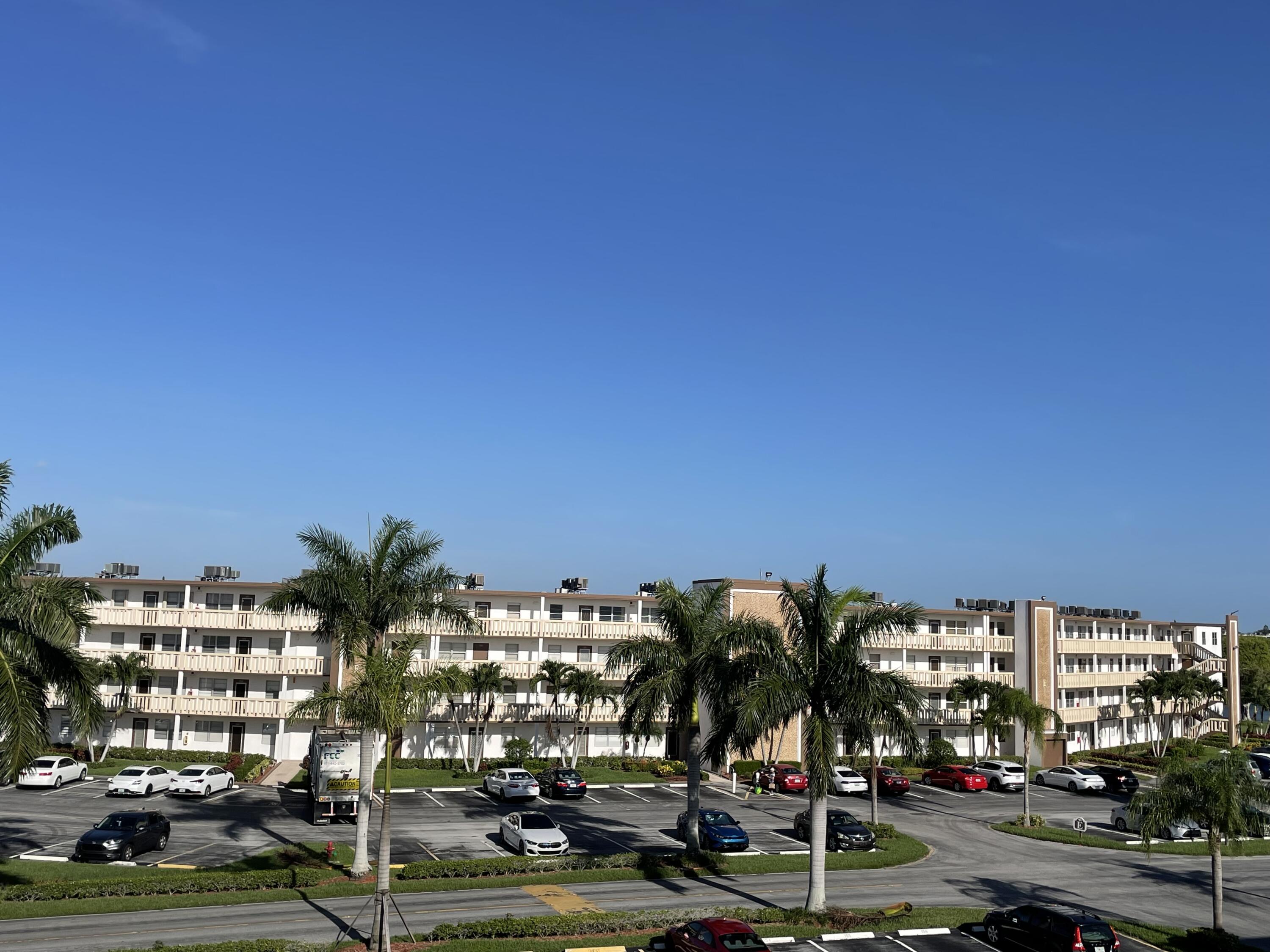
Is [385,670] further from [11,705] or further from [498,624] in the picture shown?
[498,624]

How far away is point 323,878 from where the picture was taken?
35.5 m

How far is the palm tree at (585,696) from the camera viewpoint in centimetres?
6481

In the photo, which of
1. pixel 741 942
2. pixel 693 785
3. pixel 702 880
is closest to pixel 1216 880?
pixel 702 880

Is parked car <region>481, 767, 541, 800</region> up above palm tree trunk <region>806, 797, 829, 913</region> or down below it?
below

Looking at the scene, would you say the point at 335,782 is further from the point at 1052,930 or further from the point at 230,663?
the point at 1052,930

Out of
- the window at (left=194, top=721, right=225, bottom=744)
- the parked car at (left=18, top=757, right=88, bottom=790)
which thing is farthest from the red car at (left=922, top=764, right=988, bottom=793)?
the parked car at (left=18, top=757, right=88, bottom=790)

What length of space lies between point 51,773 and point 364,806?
93.2 ft

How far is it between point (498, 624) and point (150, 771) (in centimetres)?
2262

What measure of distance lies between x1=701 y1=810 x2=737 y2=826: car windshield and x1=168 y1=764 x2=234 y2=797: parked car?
25.5 meters

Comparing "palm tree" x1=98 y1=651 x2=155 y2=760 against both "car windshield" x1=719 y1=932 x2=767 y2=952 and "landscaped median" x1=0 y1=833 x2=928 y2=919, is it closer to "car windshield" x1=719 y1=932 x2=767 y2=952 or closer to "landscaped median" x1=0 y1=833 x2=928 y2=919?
"landscaped median" x1=0 y1=833 x2=928 y2=919

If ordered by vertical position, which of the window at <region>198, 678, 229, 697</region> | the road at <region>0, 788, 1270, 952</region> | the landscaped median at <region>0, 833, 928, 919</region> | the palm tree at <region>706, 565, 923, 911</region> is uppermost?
the palm tree at <region>706, 565, 923, 911</region>

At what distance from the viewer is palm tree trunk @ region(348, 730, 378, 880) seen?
35.2 m

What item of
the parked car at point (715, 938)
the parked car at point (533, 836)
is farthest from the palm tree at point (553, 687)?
the parked car at point (715, 938)

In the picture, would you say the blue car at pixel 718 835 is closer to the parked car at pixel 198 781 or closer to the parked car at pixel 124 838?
the parked car at pixel 124 838
